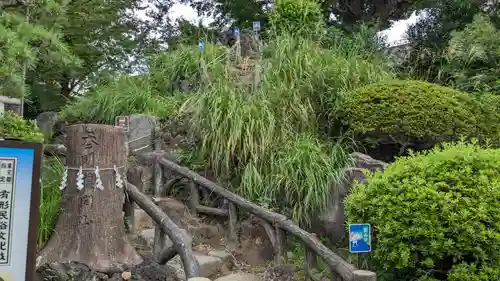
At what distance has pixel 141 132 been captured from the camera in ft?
21.0

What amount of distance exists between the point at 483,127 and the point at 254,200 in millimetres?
2817

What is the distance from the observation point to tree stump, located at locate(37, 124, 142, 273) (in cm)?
326

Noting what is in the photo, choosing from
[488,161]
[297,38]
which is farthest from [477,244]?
[297,38]

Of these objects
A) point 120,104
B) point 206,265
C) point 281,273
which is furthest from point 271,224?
point 120,104

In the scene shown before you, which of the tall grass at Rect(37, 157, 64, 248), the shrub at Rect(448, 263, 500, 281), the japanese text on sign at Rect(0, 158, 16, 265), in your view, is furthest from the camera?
the tall grass at Rect(37, 157, 64, 248)

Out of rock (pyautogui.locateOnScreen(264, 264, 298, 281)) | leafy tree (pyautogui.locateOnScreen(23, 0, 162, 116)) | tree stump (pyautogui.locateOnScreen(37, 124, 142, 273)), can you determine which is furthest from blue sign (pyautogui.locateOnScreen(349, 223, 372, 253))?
leafy tree (pyautogui.locateOnScreen(23, 0, 162, 116))

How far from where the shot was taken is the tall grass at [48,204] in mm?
3492

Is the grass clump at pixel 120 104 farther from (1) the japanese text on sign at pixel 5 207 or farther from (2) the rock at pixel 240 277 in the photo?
(1) the japanese text on sign at pixel 5 207

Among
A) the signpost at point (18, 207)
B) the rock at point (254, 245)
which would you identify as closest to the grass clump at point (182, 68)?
the rock at point (254, 245)

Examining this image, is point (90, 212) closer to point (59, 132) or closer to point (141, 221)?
point (141, 221)

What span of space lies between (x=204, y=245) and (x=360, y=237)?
73.8 inches

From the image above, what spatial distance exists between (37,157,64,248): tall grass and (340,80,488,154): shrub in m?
3.24

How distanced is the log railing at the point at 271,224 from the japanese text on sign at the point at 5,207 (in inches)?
56.1

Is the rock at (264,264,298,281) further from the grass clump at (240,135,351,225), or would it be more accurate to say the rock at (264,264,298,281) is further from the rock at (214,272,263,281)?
the grass clump at (240,135,351,225)
